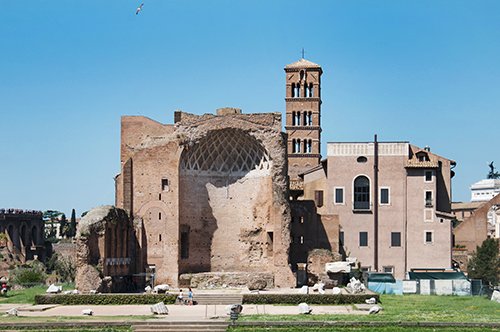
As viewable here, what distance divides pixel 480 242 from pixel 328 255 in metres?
22.1

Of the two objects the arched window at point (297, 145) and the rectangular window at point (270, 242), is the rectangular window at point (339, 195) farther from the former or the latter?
the arched window at point (297, 145)

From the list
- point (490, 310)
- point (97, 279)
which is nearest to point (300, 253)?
point (97, 279)

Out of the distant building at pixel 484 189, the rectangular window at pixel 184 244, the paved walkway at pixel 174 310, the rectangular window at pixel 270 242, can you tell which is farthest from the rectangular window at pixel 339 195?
the distant building at pixel 484 189

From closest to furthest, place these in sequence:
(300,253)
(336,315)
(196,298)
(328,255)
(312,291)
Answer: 1. (336,315)
2. (196,298)
3. (312,291)
4. (328,255)
5. (300,253)

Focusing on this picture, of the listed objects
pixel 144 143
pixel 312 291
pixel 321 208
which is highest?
pixel 144 143

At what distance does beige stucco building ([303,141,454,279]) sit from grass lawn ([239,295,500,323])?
572 inches

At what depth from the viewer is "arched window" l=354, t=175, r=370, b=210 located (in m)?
64.5

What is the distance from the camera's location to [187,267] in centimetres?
5903

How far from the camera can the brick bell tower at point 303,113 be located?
301 feet

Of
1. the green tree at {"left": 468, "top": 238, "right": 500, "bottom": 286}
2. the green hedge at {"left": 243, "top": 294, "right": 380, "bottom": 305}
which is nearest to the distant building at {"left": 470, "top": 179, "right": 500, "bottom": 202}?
the green tree at {"left": 468, "top": 238, "right": 500, "bottom": 286}

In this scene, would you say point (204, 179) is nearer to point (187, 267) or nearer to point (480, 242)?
point (187, 267)

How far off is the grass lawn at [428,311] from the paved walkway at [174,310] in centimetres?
198

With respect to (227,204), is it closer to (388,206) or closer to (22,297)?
(388,206)

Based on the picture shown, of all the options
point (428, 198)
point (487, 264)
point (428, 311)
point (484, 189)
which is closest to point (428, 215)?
point (428, 198)
